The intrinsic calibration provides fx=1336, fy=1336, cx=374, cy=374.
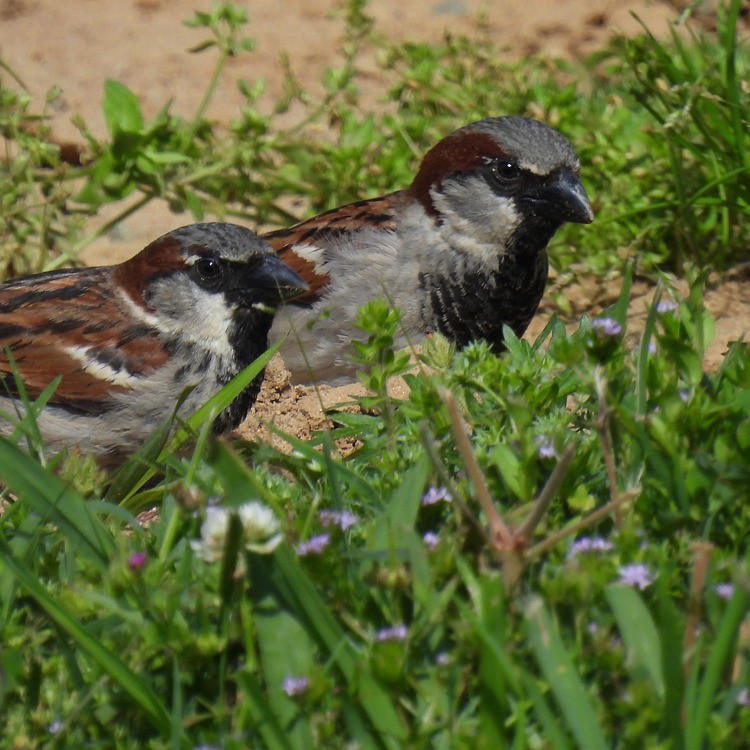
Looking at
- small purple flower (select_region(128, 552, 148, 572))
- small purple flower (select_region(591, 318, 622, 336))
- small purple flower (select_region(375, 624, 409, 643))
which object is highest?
small purple flower (select_region(591, 318, 622, 336))

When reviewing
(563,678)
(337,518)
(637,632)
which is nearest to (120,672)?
(337,518)

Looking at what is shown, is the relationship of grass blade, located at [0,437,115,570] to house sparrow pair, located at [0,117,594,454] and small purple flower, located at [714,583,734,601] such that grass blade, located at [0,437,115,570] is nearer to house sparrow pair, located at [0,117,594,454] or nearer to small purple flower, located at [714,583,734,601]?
small purple flower, located at [714,583,734,601]

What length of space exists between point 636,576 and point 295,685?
0.49m

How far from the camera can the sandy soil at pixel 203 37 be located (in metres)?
5.49

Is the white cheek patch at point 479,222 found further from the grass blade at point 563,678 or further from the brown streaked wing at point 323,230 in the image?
the grass blade at point 563,678

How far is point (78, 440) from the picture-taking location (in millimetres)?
3314

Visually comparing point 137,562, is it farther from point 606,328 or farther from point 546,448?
point 606,328

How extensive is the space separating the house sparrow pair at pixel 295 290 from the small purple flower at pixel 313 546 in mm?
1400

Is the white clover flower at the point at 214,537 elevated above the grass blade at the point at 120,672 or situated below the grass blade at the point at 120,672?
above

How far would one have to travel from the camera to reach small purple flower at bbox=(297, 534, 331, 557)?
1852 millimetres

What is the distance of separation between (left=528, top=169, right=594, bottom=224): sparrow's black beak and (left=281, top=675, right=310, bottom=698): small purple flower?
2.22 m

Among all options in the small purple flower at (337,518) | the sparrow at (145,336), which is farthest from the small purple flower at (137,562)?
the sparrow at (145,336)

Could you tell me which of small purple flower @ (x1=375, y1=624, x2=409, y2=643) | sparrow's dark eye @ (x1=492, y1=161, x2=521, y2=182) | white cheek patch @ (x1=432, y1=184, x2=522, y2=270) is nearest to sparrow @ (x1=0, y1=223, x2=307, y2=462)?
white cheek patch @ (x1=432, y1=184, x2=522, y2=270)

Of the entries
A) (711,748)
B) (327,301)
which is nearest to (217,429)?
(327,301)
